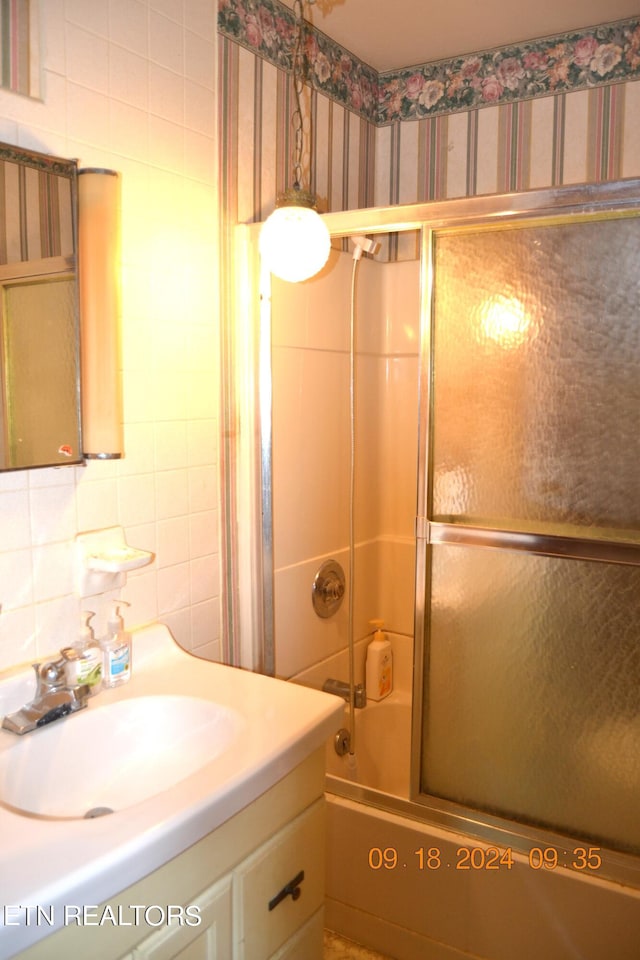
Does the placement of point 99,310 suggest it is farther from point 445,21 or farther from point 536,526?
point 445,21

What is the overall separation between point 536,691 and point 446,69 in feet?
6.23

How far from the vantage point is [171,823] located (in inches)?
38.2

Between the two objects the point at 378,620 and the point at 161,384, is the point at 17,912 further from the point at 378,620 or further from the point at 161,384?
the point at 378,620

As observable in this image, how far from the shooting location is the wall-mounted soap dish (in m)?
1.40

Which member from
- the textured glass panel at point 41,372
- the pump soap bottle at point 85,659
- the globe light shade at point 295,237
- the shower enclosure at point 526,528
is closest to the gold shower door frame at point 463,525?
the shower enclosure at point 526,528

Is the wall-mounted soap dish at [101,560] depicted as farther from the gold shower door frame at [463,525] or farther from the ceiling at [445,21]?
the ceiling at [445,21]

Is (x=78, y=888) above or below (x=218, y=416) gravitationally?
below

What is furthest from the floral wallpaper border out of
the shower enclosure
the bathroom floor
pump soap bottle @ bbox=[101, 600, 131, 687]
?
the bathroom floor

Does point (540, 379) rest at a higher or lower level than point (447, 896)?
higher

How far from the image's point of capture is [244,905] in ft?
3.78

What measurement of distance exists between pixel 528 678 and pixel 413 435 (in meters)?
1.07

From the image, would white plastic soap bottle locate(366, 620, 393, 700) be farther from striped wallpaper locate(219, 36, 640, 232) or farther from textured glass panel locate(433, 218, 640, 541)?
striped wallpaper locate(219, 36, 640, 232)

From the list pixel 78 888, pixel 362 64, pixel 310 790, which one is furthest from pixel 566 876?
pixel 362 64

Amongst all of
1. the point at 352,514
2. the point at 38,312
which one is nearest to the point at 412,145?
the point at 352,514
